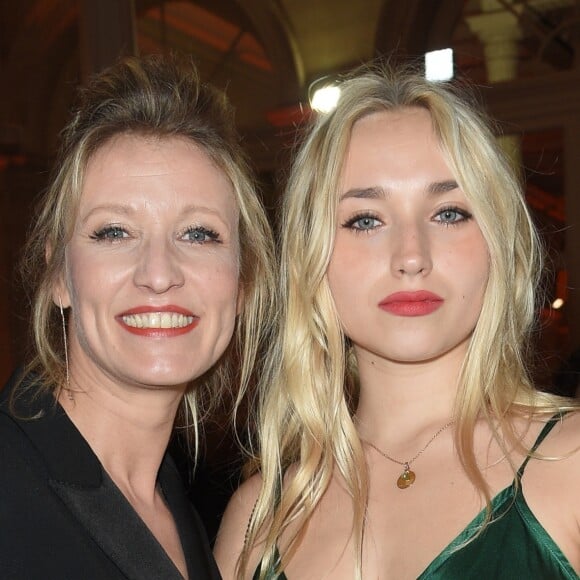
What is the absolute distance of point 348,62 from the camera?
6.40m

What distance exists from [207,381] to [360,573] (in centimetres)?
65

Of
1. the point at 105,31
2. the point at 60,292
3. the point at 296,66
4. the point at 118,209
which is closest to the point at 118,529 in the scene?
the point at 60,292

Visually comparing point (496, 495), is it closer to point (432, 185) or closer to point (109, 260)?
point (432, 185)

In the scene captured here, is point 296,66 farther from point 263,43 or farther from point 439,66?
point 439,66

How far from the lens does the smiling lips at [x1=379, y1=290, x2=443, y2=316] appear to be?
2.23m

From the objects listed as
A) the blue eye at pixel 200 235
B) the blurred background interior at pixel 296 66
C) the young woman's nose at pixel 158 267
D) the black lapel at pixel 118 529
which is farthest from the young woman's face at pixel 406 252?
the blurred background interior at pixel 296 66

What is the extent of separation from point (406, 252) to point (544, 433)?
19.2 inches

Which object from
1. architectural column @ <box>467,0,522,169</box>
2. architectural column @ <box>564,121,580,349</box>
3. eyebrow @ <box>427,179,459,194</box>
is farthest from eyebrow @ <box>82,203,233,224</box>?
architectural column @ <box>467,0,522,169</box>

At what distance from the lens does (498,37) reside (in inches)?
226

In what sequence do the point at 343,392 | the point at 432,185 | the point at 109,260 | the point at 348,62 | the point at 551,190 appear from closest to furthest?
the point at 109,260, the point at 432,185, the point at 343,392, the point at 551,190, the point at 348,62

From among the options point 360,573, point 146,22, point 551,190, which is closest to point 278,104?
point 146,22

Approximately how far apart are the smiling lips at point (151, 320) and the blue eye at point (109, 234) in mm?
158

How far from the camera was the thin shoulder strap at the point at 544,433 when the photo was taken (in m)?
2.17

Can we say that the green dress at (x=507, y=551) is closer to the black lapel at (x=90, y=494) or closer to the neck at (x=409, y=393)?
the neck at (x=409, y=393)
